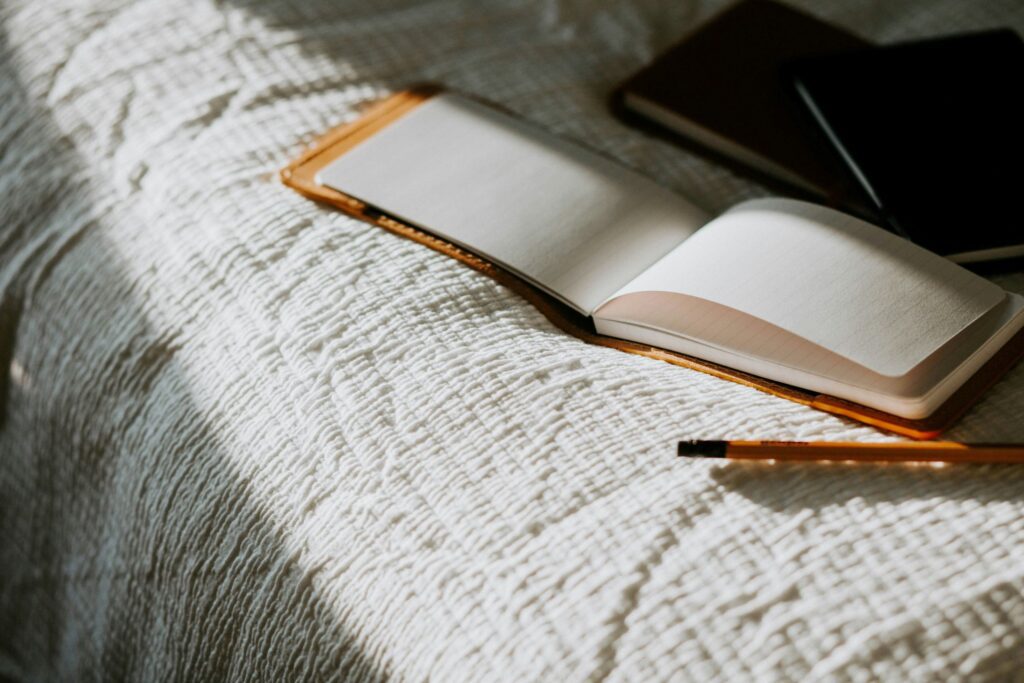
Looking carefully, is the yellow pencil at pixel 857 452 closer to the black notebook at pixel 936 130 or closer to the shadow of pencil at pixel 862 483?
the shadow of pencil at pixel 862 483

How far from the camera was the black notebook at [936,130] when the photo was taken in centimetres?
60

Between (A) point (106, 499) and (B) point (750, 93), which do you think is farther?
(B) point (750, 93)

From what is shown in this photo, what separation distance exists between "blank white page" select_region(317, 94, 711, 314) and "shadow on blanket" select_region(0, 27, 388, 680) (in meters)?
0.17

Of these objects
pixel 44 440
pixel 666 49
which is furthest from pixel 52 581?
pixel 666 49

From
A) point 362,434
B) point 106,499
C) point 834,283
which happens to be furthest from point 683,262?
point 106,499

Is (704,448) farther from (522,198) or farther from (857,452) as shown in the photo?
(522,198)

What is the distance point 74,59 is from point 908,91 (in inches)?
23.0

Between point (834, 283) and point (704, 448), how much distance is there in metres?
0.13

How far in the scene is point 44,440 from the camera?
0.66 metres

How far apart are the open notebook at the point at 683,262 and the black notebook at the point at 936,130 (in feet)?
0.23

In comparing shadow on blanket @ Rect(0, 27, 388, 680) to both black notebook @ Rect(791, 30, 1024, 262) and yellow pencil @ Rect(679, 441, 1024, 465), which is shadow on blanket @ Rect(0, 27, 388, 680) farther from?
black notebook @ Rect(791, 30, 1024, 262)

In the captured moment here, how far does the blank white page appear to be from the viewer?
599 mm

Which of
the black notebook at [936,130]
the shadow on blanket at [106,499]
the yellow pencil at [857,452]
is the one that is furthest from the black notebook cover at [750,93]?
the shadow on blanket at [106,499]

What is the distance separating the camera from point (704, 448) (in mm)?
467
